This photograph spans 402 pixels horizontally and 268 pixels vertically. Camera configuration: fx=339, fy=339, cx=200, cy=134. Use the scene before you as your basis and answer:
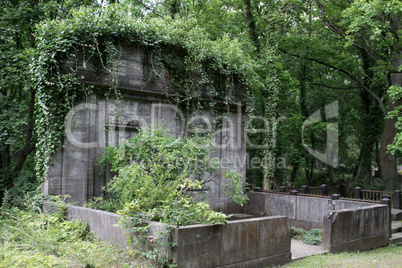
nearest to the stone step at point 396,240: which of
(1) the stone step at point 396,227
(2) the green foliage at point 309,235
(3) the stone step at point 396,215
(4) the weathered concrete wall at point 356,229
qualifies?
(4) the weathered concrete wall at point 356,229

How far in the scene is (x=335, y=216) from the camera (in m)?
8.78

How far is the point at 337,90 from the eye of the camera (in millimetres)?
24547

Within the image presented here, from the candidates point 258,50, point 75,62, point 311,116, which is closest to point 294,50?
point 258,50

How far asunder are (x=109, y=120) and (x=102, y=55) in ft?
6.49

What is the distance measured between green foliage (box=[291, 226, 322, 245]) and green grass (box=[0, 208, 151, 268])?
5.77 m

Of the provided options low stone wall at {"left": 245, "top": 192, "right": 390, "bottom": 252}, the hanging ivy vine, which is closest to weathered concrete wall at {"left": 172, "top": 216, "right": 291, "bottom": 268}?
low stone wall at {"left": 245, "top": 192, "right": 390, "bottom": 252}

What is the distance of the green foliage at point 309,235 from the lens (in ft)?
32.0

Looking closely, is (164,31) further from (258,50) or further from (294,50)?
A: (294,50)

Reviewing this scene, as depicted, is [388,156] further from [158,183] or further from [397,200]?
[158,183]

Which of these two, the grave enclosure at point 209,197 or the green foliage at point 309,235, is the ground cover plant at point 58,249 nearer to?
the grave enclosure at point 209,197

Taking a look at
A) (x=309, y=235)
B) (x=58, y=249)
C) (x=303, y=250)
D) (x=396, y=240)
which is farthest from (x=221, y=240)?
(x=396, y=240)

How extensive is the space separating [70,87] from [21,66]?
434 cm

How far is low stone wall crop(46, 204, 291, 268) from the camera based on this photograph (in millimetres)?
5793

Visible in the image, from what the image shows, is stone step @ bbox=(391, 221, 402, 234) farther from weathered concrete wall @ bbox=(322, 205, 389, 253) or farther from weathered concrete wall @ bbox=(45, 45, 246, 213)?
weathered concrete wall @ bbox=(45, 45, 246, 213)
